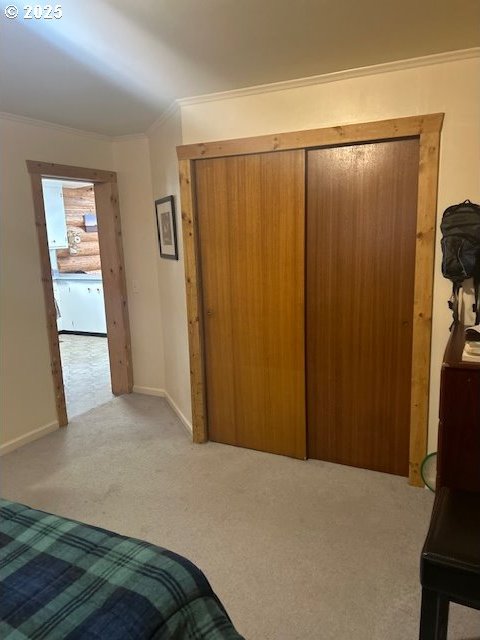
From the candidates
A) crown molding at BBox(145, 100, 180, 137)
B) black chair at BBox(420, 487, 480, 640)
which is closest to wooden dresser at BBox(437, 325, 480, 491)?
black chair at BBox(420, 487, 480, 640)

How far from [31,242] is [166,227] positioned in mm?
992

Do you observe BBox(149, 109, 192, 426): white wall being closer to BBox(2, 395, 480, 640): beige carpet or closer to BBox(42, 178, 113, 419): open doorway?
BBox(2, 395, 480, 640): beige carpet

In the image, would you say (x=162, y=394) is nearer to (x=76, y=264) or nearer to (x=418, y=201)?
(x=418, y=201)

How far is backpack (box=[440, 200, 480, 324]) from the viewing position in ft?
7.39

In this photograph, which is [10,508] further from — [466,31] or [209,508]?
[466,31]

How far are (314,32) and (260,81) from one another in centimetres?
66

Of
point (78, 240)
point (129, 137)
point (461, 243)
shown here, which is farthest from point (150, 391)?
point (78, 240)

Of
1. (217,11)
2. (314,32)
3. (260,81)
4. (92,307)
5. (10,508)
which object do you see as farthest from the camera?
(92,307)

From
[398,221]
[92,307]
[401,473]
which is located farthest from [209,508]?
[92,307]

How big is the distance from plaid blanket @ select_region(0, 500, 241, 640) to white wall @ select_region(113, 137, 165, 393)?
2.88m

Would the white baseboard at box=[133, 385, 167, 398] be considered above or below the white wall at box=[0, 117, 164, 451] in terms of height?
below

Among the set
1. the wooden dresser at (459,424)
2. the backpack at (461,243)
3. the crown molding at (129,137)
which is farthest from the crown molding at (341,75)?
the wooden dresser at (459,424)

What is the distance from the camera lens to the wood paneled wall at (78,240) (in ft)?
22.5

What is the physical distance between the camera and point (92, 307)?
6.87 meters
